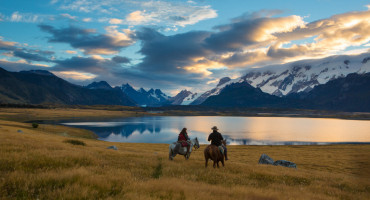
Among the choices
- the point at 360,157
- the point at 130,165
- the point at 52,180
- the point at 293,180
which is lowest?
the point at 360,157

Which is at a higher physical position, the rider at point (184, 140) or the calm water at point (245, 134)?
the rider at point (184, 140)

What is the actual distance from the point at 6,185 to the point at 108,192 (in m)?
3.60

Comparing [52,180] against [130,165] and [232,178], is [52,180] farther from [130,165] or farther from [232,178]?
[232,178]

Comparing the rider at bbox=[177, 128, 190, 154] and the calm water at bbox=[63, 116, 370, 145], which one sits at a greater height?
the rider at bbox=[177, 128, 190, 154]

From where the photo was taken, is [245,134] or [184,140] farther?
[245,134]

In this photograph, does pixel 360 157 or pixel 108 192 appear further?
pixel 360 157

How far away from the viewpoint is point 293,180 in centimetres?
1608

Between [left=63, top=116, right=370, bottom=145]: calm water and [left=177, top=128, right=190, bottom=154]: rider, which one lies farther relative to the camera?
[left=63, top=116, right=370, bottom=145]: calm water

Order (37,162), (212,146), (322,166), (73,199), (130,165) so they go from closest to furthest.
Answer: (73,199) < (37,162) < (130,165) < (212,146) < (322,166)

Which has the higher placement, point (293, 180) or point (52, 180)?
point (52, 180)

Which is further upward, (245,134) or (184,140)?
(184,140)

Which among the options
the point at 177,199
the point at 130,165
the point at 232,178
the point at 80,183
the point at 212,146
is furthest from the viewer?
the point at 212,146

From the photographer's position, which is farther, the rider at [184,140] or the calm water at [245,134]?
the calm water at [245,134]

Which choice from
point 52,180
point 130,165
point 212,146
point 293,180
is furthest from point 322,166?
point 52,180
